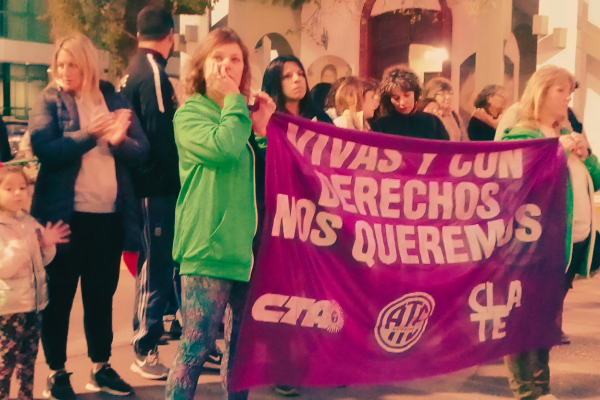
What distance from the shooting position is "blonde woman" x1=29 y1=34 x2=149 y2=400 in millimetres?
3645

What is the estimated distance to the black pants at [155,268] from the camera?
416 centimetres

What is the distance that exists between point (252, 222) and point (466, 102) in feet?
38.9

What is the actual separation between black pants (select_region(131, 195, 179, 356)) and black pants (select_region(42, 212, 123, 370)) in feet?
1.02

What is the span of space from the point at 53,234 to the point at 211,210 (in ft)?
3.56

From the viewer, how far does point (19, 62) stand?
26766 mm

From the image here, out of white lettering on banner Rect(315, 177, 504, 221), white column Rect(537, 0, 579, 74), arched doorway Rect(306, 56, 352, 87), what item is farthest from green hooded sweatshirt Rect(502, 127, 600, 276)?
arched doorway Rect(306, 56, 352, 87)

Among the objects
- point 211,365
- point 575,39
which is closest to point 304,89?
point 211,365

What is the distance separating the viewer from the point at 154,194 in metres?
4.15

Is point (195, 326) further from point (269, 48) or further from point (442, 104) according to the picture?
point (269, 48)

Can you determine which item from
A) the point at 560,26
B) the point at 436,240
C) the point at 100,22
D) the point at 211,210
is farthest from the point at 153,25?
the point at 560,26

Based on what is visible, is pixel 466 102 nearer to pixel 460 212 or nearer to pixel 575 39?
pixel 575 39

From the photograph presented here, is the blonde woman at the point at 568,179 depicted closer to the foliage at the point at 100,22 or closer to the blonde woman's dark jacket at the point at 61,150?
the blonde woman's dark jacket at the point at 61,150

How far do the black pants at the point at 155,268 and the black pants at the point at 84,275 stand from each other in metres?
0.31

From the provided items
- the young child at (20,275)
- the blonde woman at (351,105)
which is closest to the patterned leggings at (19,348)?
the young child at (20,275)
